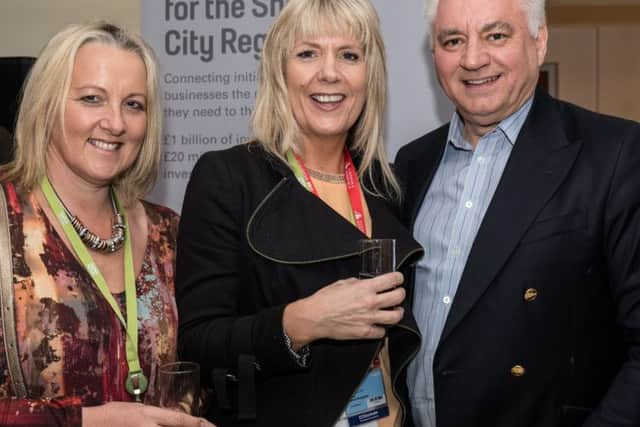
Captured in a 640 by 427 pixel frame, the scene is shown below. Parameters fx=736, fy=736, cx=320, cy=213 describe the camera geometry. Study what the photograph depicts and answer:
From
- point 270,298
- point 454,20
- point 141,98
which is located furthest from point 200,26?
point 270,298

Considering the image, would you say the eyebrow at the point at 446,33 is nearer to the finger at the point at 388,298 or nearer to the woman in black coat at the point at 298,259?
the woman in black coat at the point at 298,259

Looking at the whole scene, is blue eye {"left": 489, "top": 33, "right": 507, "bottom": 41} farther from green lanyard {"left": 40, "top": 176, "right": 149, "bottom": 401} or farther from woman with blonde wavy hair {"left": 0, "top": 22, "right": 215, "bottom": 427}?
green lanyard {"left": 40, "top": 176, "right": 149, "bottom": 401}

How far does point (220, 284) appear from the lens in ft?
6.82

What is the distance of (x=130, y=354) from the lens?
86.0 inches

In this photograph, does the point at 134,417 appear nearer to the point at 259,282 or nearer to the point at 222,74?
the point at 259,282

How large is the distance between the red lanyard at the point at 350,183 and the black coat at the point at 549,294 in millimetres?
421

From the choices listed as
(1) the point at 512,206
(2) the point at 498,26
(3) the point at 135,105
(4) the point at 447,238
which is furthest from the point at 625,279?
(3) the point at 135,105

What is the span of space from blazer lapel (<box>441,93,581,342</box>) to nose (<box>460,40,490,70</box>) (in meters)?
0.29

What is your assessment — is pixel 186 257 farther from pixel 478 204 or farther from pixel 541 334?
pixel 541 334

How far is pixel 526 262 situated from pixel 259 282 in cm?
76

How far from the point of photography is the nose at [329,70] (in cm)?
230

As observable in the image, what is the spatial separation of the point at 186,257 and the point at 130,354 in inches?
13.6

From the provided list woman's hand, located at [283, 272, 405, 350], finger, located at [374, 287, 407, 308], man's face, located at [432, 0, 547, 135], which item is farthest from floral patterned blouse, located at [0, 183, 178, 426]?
man's face, located at [432, 0, 547, 135]

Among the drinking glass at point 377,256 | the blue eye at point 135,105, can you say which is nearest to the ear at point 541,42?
the drinking glass at point 377,256
